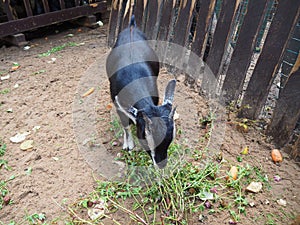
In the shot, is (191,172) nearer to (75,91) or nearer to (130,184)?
(130,184)

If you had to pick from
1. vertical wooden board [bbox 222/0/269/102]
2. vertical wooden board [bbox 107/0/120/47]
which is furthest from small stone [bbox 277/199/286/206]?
vertical wooden board [bbox 107/0/120/47]

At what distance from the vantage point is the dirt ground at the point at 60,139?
266cm

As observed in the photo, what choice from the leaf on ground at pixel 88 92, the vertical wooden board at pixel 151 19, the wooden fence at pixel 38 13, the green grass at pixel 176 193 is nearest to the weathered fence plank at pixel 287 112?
the green grass at pixel 176 193

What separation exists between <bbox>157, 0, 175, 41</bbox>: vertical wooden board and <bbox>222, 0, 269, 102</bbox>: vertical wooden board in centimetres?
142

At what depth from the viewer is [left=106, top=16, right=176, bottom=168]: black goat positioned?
→ 2297 millimetres

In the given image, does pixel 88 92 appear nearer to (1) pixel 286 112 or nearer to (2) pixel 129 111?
(2) pixel 129 111

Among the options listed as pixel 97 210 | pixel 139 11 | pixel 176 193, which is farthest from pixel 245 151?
pixel 139 11

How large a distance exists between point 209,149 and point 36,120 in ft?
7.93

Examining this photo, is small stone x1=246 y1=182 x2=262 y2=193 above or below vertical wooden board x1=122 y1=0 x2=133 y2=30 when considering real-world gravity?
below

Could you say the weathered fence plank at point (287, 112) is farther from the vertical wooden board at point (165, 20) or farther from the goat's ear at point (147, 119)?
the vertical wooden board at point (165, 20)

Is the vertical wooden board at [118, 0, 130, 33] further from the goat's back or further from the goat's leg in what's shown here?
the goat's leg

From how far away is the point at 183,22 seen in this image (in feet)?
13.3

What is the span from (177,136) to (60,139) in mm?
1521

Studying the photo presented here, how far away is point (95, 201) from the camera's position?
2670mm
